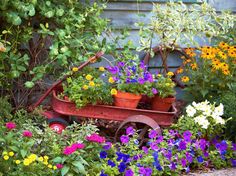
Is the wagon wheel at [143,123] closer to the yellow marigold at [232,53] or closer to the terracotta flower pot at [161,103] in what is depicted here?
the terracotta flower pot at [161,103]

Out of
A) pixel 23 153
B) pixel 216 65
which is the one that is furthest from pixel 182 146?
pixel 23 153

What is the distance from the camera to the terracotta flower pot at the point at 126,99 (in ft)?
14.6

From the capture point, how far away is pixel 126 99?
446cm

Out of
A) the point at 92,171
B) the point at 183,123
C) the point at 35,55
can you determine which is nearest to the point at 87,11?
the point at 35,55

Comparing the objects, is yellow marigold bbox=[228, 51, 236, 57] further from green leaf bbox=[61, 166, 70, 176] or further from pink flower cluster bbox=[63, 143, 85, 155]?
green leaf bbox=[61, 166, 70, 176]

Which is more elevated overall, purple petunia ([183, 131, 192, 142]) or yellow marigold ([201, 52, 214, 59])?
yellow marigold ([201, 52, 214, 59])

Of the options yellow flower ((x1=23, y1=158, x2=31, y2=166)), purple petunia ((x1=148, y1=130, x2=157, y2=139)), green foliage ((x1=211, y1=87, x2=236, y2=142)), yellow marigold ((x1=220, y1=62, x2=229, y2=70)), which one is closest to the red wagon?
purple petunia ((x1=148, y1=130, x2=157, y2=139))

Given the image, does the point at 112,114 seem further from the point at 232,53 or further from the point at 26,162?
the point at 232,53

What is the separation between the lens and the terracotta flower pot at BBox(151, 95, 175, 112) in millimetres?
4555

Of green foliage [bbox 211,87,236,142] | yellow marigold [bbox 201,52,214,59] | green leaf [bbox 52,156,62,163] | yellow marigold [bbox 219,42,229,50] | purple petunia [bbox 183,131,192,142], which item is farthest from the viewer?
yellow marigold [bbox 219,42,229,50]

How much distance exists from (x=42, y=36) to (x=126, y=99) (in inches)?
43.8

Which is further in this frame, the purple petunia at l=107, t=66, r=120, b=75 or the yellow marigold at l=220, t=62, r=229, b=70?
the yellow marigold at l=220, t=62, r=229, b=70

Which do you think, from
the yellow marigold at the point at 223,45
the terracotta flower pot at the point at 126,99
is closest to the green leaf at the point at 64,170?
the terracotta flower pot at the point at 126,99

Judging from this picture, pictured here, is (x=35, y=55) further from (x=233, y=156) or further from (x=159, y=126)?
(x=233, y=156)
